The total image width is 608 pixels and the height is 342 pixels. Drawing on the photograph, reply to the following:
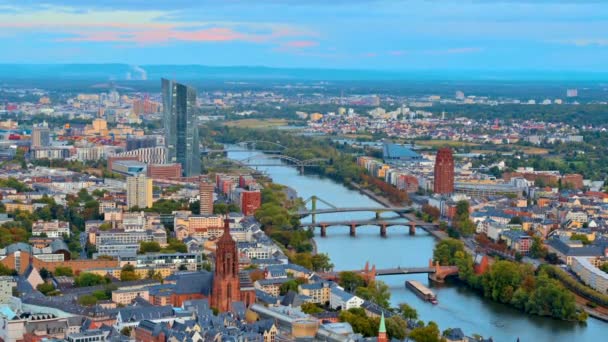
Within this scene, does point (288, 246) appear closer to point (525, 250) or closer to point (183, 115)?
point (525, 250)

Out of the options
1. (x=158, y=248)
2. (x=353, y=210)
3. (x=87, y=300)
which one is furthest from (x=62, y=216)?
(x=87, y=300)

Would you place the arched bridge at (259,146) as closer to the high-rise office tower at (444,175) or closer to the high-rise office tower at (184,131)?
the high-rise office tower at (184,131)

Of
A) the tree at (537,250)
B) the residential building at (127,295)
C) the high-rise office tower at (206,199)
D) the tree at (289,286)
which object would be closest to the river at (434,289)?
the tree at (289,286)

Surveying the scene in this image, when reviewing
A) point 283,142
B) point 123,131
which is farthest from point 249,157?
point 123,131

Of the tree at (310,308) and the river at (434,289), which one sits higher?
the tree at (310,308)

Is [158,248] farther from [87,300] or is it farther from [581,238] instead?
[581,238]
